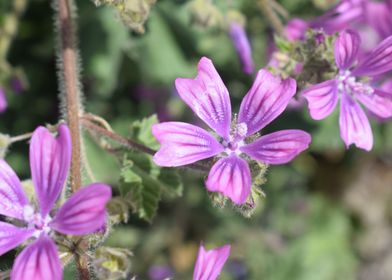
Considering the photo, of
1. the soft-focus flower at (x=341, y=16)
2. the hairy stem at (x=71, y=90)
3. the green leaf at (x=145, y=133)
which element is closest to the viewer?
the hairy stem at (x=71, y=90)

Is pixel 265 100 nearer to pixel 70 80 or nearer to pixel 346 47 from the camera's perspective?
pixel 346 47

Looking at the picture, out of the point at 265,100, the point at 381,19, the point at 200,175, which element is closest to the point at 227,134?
the point at 265,100

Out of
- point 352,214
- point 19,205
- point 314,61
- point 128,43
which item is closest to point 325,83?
point 314,61

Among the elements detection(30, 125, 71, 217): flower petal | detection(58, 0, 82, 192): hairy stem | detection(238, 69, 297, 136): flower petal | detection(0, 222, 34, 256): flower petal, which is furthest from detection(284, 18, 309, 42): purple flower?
detection(0, 222, 34, 256): flower petal

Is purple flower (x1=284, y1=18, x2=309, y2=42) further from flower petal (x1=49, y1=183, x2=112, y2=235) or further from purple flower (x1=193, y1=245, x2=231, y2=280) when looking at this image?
flower petal (x1=49, y1=183, x2=112, y2=235)

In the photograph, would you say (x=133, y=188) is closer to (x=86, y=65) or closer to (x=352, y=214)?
(x=86, y=65)

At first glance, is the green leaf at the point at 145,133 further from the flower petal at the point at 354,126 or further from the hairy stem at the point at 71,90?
the flower petal at the point at 354,126

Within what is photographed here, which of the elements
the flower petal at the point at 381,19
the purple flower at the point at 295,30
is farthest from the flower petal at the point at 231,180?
the flower petal at the point at 381,19
